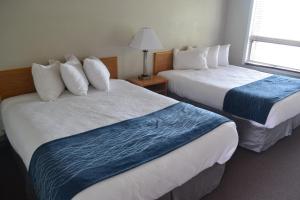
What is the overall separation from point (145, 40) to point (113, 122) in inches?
54.5

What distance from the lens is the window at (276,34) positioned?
3.64 m

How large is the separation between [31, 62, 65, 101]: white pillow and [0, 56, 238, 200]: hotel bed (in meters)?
0.08

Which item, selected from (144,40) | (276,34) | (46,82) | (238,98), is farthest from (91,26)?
(276,34)

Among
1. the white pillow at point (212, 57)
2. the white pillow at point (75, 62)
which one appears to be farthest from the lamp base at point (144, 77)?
the white pillow at point (212, 57)

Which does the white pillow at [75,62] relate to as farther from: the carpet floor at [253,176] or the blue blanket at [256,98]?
the blue blanket at [256,98]

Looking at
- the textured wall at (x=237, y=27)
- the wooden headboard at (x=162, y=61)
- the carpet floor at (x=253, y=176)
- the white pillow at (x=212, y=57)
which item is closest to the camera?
the carpet floor at (x=253, y=176)

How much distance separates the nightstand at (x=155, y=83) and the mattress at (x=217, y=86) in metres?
0.09

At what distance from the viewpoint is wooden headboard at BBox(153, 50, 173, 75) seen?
3.56 metres

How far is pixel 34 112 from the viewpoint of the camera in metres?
2.03

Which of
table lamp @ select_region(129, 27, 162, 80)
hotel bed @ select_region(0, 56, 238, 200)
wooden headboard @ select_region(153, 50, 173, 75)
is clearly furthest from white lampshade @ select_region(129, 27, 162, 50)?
hotel bed @ select_region(0, 56, 238, 200)

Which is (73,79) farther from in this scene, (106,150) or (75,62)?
(106,150)

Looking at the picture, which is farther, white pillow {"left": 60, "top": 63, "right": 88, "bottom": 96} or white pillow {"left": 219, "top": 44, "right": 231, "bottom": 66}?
white pillow {"left": 219, "top": 44, "right": 231, "bottom": 66}

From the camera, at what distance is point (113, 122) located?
1.92m

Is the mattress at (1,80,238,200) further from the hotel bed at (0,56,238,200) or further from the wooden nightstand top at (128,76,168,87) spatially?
the wooden nightstand top at (128,76,168,87)
